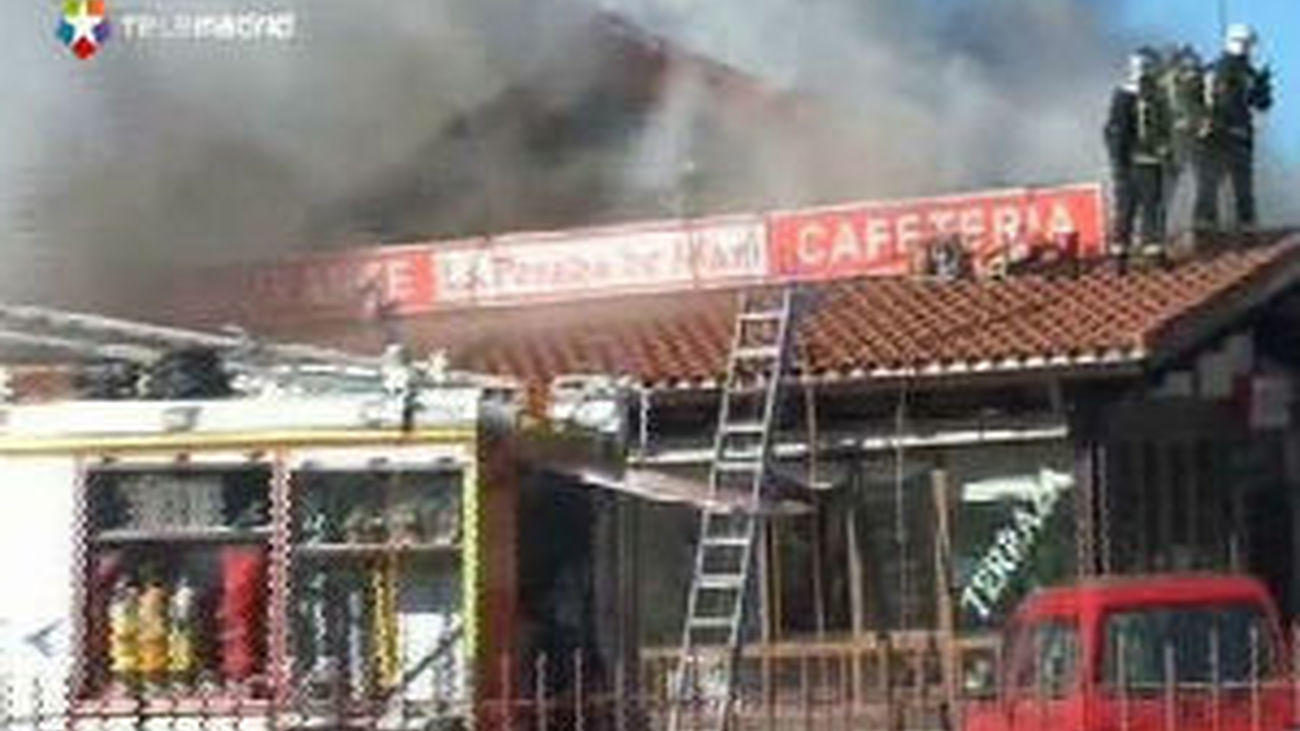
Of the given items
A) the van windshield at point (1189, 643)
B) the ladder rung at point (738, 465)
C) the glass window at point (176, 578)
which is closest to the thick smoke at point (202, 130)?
the ladder rung at point (738, 465)

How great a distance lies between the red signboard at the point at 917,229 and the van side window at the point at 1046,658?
710 centimetres

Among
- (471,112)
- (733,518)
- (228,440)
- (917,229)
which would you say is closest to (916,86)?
(917,229)

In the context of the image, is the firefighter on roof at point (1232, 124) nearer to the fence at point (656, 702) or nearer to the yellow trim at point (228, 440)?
the fence at point (656, 702)

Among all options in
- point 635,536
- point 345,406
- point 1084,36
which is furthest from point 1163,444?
point 345,406

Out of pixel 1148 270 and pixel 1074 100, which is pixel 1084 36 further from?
pixel 1148 270

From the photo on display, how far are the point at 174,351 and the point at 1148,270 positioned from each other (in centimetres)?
846

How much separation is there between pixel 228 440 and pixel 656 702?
1.74 m

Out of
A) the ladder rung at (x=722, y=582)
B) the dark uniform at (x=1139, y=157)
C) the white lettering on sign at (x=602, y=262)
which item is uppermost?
the dark uniform at (x=1139, y=157)

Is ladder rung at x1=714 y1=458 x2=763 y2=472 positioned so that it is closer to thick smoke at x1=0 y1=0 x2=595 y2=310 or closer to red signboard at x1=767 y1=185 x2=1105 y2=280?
thick smoke at x1=0 y1=0 x2=595 y2=310

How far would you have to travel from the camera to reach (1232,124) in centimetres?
1827

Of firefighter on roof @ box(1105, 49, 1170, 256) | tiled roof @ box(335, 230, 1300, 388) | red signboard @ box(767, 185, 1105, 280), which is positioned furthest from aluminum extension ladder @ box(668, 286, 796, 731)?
firefighter on roof @ box(1105, 49, 1170, 256)

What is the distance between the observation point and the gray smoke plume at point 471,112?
47.4 ft

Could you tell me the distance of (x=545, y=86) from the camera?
792 inches

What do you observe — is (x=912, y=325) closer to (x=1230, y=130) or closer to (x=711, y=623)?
(x=1230, y=130)
